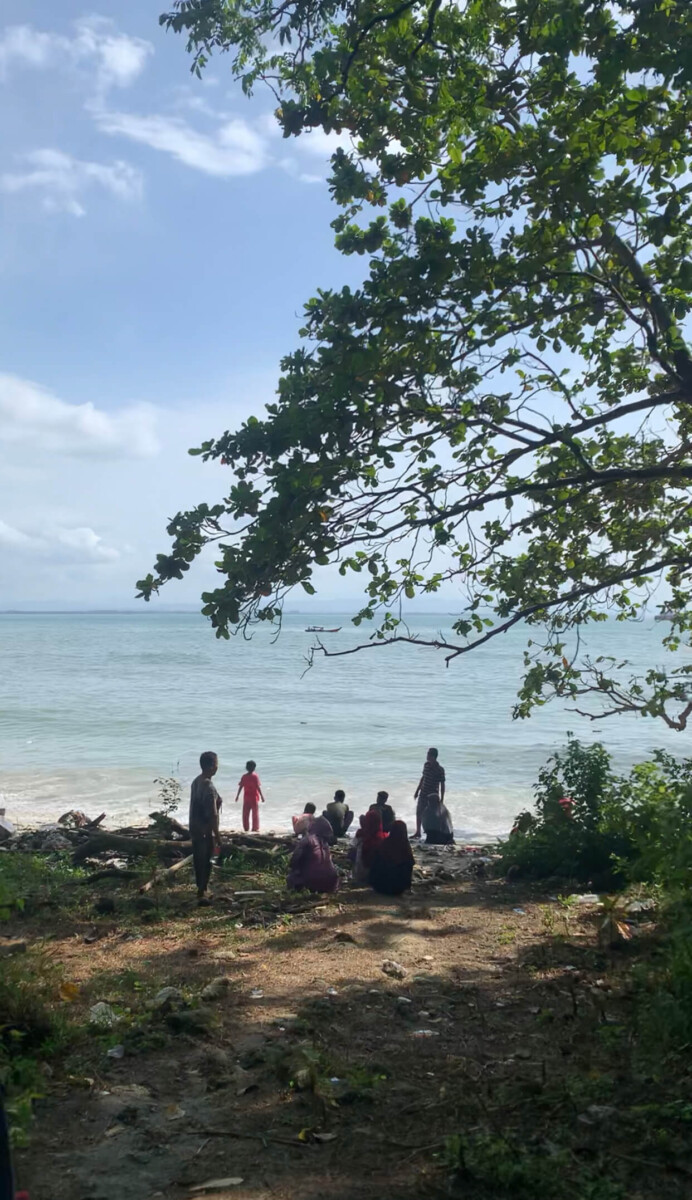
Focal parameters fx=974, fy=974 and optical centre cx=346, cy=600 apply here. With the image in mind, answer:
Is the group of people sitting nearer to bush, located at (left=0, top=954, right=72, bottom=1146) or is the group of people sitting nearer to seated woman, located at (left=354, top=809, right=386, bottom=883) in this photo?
seated woman, located at (left=354, top=809, right=386, bottom=883)

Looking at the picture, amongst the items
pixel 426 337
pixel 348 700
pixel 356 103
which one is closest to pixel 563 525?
pixel 426 337

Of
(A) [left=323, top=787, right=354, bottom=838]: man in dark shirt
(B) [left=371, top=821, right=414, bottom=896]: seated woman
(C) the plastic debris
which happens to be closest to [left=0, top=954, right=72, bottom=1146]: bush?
(B) [left=371, top=821, right=414, bottom=896]: seated woman

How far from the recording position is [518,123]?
24.9 feet

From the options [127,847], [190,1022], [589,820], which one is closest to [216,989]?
[190,1022]

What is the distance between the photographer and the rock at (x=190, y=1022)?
6.08 m

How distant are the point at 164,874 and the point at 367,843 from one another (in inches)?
98.5

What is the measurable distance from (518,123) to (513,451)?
8.28ft

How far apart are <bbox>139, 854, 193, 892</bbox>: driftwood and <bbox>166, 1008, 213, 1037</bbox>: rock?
489 cm

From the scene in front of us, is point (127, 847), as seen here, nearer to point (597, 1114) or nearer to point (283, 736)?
point (597, 1114)

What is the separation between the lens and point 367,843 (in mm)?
11391

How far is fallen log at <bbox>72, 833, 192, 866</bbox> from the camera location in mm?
13086

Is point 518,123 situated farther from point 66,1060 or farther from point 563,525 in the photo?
point 66,1060

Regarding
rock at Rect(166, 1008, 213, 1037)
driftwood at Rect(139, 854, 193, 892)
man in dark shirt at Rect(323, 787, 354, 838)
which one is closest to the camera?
rock at Rect(166, 1008, 213, 1037)

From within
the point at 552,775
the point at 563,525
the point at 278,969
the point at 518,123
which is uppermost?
the point at 518,123
